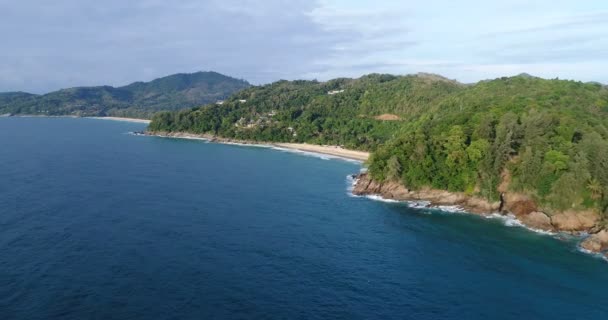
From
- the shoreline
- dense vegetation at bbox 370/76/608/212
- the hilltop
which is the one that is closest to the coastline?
the hilltop

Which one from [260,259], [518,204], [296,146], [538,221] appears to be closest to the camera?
[260,259]

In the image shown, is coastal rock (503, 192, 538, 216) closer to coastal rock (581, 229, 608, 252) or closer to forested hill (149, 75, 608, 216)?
forested hill (149, 75, 608, 216)

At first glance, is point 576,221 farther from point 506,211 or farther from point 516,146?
point 516,146

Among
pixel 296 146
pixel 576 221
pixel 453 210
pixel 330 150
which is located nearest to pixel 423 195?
pixel 453 210

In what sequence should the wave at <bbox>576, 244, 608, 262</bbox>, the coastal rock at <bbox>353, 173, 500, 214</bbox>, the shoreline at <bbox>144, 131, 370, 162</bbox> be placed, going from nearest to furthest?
the wave at <bbox>576, 244, 608, 262</bbox>
the coastal rock at <bbox>353, 173, 500, 214</bbox>
the shoreline at <bbox>144, 131, 370, 162</bbox>

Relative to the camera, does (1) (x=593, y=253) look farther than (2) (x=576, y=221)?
No

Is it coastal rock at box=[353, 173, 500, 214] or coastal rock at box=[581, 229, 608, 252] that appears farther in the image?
coastal rock at box=[353, 173, 500, 214]
